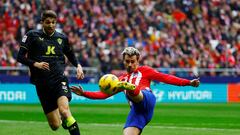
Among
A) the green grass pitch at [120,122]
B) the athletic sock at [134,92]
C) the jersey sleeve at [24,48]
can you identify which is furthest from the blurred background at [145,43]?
the athletic sock at [134,92]

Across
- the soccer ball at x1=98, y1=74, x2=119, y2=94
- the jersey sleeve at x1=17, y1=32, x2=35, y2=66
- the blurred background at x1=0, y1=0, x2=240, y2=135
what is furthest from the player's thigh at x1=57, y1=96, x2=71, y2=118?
the blurred background at x1=0, y1=0, x2=240, y2=135

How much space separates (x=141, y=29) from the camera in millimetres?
37062

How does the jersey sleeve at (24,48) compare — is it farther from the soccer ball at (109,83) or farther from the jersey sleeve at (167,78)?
the soccer ball at (109,83)

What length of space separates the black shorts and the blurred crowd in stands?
18.7m

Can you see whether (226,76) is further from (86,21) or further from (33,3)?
(33,3)

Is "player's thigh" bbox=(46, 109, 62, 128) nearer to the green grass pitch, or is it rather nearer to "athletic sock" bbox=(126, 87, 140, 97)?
the green grass pitch

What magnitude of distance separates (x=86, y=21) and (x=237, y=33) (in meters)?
8.57

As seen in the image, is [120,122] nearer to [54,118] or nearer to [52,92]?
[54,118]

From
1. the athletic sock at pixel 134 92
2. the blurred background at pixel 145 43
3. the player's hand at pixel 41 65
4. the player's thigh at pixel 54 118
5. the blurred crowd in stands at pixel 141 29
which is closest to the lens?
the athletic sock at pixel 134 92

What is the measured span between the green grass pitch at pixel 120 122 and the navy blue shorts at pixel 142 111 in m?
4.77

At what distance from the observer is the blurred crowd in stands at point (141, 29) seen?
33.8m

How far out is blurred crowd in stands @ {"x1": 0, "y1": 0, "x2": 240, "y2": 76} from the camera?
33.8 meters

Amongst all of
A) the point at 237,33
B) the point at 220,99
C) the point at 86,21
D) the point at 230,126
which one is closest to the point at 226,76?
the point at 220,99

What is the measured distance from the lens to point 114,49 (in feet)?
113
